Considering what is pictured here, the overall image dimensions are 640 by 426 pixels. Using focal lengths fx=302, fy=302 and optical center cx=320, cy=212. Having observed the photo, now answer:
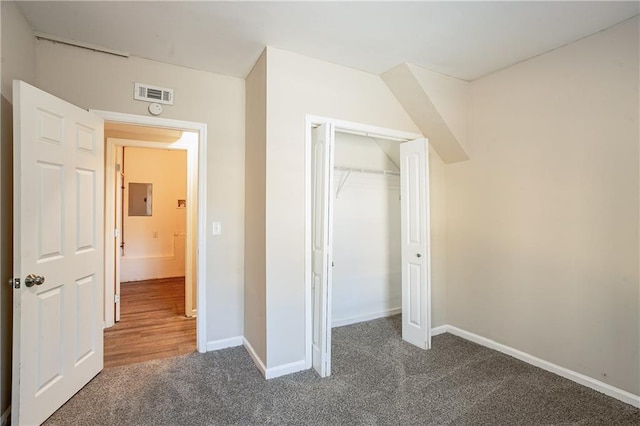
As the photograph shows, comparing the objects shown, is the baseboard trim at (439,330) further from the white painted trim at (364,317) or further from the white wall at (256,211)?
the white wall at (256,211)

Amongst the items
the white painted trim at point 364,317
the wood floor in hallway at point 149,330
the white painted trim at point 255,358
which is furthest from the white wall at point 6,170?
the white painted trim at point 364,317

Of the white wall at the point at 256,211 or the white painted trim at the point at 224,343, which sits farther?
the white painted trim at the point at 224,343

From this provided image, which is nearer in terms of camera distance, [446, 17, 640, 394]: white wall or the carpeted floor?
the carpeted floor

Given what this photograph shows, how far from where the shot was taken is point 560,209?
2506mm

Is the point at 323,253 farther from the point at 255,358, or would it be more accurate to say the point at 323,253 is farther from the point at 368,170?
the point at 368,170

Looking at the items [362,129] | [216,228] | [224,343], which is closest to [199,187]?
[216,228]

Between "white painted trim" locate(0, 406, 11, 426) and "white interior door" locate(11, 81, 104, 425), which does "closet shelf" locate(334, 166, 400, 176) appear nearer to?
"white interior door" locate(11, 81, 104, 425)

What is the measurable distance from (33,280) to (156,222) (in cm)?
473

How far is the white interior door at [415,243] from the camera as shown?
296 centimetres

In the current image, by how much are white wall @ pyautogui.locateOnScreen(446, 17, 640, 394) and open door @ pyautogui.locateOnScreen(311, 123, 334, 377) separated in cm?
168

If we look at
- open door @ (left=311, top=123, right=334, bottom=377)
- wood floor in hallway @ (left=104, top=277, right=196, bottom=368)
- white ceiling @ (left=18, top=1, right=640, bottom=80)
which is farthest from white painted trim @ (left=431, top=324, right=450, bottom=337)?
white ceiling @ (left=18, top=1, right=640, bottom=80)

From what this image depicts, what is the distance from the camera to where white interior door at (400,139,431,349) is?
296 centimetres

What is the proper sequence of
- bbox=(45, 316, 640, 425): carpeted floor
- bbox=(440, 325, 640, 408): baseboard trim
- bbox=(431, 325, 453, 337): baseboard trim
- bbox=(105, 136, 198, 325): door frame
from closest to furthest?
bbox=(45, 316, 640, 425): carpeted floor → bbox=(440, 325, 640, 408): baseboard trim → bbox=(431, 325, 453, 337): baseboard trim → bbox=(105, 136, 198, 325): door frame

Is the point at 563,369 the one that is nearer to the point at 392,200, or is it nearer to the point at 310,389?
the point at 310,389
